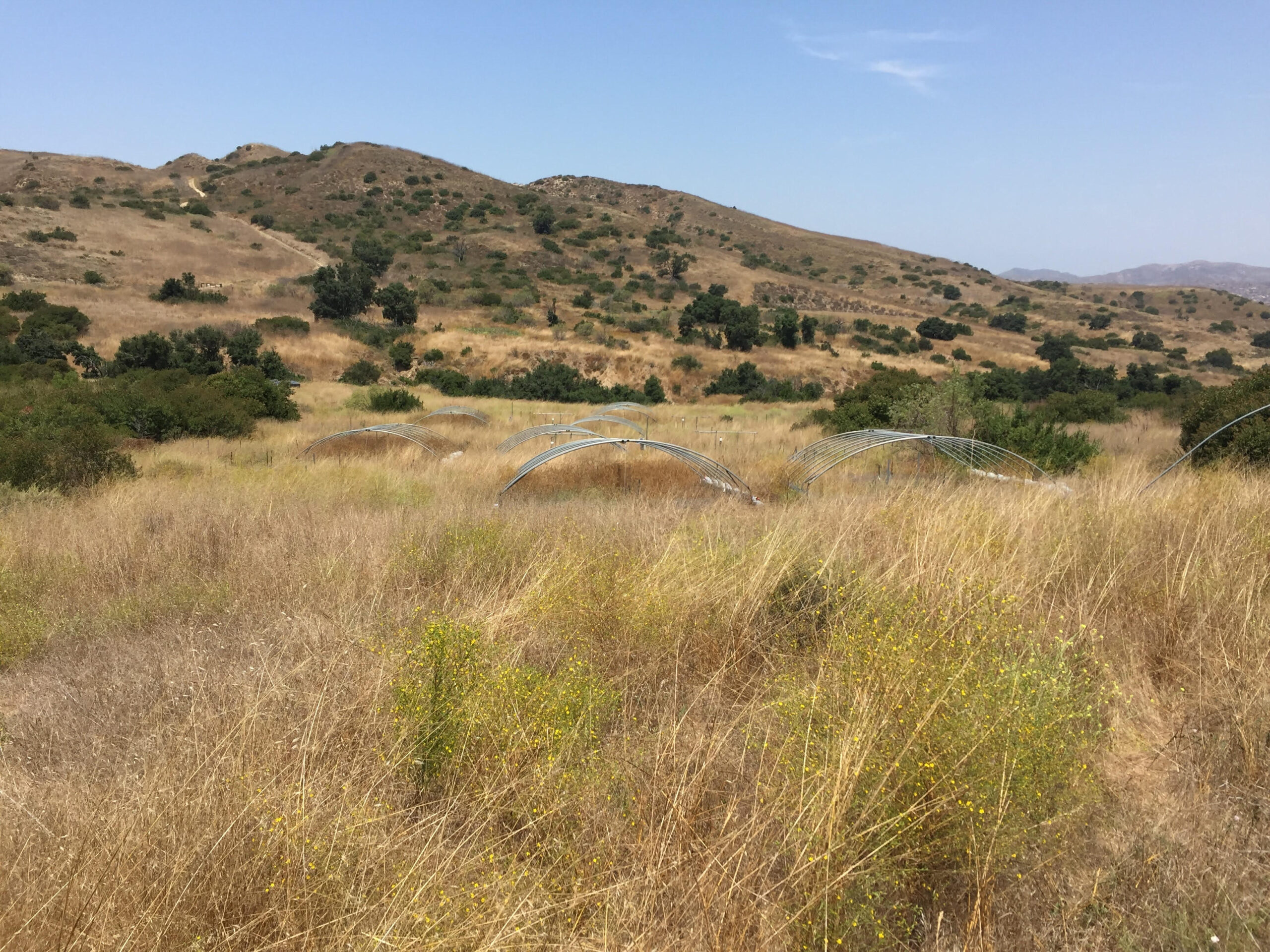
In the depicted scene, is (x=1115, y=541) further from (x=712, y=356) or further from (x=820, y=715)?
(x=712, y=356)

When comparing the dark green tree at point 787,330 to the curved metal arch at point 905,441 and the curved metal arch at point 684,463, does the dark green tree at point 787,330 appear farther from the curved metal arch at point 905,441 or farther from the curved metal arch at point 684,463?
the curved metal arch at point 684,463

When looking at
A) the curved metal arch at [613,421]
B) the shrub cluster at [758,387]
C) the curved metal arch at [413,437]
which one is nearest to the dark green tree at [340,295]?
the shrub cluster at [758,387]

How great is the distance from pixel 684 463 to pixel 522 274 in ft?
168

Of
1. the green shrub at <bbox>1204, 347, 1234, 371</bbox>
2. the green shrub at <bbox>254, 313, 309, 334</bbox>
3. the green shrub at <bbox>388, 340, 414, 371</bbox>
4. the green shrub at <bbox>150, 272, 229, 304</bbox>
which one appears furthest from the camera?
the green shrub at <bbox>1204, 347, 1234, 371</bbox>

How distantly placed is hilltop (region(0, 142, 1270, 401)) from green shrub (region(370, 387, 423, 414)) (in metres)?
12.2

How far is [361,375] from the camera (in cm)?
3669

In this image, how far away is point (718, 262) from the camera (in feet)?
257

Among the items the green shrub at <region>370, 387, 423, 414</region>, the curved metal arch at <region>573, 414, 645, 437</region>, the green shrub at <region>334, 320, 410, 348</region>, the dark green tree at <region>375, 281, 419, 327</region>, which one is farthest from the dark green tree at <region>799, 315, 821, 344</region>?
the green shrub at <region>370, 387, 423, 414</region>

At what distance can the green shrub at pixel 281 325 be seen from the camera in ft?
135

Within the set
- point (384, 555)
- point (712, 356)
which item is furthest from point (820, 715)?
point (712, 356)

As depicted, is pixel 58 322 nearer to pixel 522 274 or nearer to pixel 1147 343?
pixel 522 274

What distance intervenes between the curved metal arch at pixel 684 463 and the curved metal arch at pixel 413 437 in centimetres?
486

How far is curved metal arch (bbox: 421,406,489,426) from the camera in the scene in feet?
78.0

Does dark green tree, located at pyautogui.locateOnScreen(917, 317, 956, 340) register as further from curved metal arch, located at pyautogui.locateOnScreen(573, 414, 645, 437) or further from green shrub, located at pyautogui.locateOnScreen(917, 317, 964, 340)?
curved metal arch, located at pyautogui.locateOnScreen(573, 414, 645, 437)
